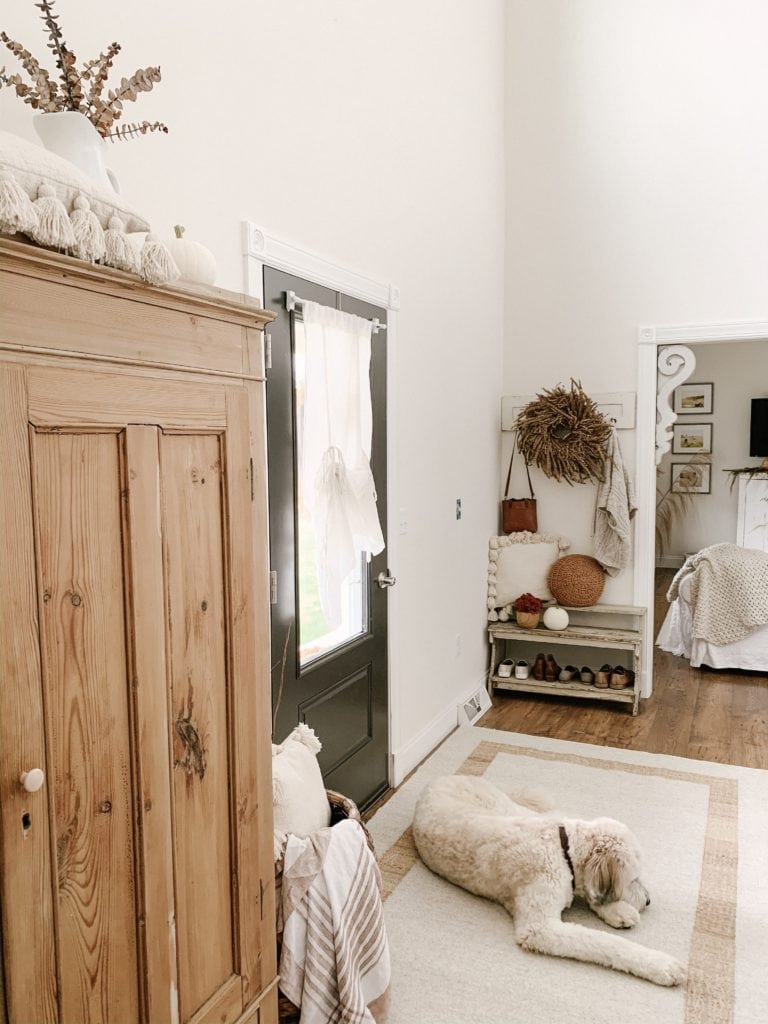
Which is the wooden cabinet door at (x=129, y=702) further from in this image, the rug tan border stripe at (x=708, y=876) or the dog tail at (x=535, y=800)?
the dog tail at (x=535, y=800)

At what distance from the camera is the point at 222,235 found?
2.24m

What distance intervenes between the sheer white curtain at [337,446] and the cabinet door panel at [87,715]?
4.58 ft

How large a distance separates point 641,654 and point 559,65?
351 centimetres

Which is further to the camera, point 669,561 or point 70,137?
point 669,561

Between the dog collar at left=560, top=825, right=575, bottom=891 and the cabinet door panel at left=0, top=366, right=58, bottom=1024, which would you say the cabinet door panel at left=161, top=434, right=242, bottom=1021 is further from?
the dog collar at left=560, top=825, right=575, bottom=891

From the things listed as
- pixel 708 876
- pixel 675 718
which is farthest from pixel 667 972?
pixel 675 718

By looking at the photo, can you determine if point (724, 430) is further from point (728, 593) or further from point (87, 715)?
point (87, 715)

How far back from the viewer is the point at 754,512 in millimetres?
8117

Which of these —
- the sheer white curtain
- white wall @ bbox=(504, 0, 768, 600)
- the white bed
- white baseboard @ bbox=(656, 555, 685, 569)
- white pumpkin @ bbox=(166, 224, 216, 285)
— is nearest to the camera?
white pumpkin @ bbox=(166, 224, 216, 285)

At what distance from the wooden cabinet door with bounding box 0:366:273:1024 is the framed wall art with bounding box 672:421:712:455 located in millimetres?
8156

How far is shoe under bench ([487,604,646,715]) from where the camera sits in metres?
4.45

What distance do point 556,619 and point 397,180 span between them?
2.52m

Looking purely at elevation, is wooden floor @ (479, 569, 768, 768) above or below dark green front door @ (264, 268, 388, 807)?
below

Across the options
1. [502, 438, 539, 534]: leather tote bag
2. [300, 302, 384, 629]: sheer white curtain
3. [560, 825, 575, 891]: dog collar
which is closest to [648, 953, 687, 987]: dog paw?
[560, 825, 575, 891]: dog collar
